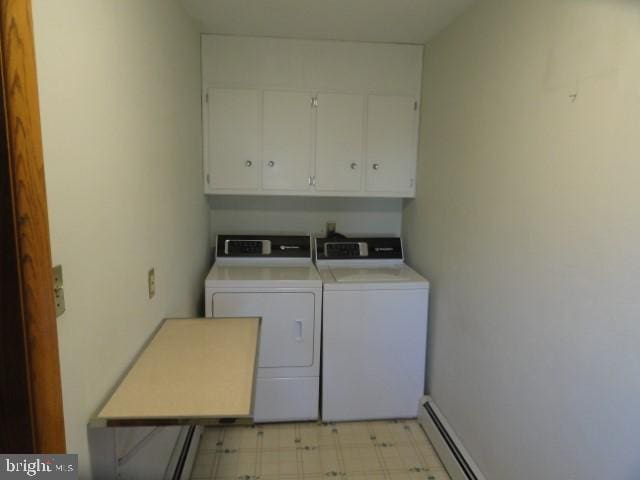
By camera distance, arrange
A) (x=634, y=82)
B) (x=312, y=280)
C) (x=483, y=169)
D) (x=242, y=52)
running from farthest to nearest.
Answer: (x=242, y=52) → (x=312, y=280) → (x=483, y=169) → (x=634, y=82)

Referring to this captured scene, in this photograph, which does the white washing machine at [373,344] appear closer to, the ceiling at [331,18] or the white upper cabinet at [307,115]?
the white upper cabinet at [307,115]

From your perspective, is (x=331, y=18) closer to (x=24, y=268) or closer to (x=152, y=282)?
(x=152, y=282)

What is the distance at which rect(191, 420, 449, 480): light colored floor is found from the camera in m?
2.13

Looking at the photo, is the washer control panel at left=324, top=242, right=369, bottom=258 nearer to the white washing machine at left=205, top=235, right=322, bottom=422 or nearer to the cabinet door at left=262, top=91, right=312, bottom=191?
the white washing machine at left=205, top=235, right=322, bottom=422

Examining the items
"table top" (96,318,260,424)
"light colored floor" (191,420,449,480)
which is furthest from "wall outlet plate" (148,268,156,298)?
"light colored floor" (191,420,449,480)

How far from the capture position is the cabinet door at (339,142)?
267cm

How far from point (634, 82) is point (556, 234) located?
1.68 ft

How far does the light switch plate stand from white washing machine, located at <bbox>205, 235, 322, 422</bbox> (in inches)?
53.3

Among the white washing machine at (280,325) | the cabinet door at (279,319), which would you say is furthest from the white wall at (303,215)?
the cabinet door at (279,319)

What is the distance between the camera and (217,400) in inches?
44.9

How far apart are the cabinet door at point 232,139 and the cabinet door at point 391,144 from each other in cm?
76

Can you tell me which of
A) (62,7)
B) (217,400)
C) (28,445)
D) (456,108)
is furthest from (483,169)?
(28,445)

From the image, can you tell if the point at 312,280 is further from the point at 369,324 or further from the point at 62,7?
the point at 62,7

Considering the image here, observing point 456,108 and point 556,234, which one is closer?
point 556,234
